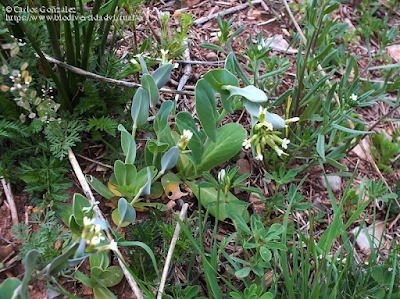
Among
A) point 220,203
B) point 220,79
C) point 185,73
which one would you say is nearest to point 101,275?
point 220,203

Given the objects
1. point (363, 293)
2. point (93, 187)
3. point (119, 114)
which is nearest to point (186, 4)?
point (119, 114)

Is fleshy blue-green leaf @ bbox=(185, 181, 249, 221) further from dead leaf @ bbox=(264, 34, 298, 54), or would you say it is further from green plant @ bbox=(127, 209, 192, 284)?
dead leaf @ bbox=(264, 34, 298, 54)

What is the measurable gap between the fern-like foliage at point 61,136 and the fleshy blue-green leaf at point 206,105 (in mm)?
433

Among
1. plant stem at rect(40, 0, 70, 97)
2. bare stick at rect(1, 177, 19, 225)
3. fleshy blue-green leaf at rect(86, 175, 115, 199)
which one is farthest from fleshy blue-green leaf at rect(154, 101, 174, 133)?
bare stick at rect(1, 177, 19, 225)

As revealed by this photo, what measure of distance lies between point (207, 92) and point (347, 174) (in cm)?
76

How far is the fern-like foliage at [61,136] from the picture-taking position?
4.32 ft

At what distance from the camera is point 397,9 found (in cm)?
234

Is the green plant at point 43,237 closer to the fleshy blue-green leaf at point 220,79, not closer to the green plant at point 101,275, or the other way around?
the green plant at point 101,275

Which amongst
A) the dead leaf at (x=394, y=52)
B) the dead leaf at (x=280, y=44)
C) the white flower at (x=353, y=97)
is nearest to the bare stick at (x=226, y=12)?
the dead leaf at (x=280, y=44)

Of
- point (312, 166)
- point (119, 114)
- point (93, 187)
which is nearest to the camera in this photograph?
point (93, 187)

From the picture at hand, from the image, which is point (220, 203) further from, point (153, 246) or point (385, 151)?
point (385, 151)

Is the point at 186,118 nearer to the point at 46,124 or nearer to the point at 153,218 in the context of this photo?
→ the point at 153,218

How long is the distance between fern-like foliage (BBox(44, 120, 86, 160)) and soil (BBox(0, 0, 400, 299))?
0.11 meters

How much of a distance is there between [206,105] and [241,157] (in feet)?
1.61
